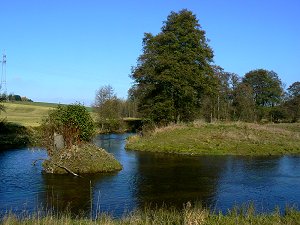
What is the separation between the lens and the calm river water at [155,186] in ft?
69.1

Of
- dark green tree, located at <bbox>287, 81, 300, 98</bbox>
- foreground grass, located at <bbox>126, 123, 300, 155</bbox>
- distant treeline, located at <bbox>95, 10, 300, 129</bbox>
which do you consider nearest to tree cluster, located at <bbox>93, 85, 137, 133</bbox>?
distant treeline, located at <bbox>95, 10, 300, 129</bbox>

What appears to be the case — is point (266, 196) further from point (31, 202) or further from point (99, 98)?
point (99, 98)

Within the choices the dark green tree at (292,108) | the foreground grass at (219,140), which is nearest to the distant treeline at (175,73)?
the foreground grass at (219,140)

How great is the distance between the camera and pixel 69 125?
3119 centimetres

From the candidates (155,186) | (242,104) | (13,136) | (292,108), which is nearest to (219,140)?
(155,186)

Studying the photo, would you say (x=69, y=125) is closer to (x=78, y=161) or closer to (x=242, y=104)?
(x=78, y=161)

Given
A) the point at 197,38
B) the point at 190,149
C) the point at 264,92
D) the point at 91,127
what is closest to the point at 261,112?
the point at 264,92

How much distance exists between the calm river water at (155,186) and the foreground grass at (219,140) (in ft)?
23.1

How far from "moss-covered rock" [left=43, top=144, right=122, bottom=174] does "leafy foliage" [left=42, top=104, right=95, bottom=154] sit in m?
0.62

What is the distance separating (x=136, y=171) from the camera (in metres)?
31.6

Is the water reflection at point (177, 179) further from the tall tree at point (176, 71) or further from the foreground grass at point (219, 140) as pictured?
the tall tree at point (176, 71)

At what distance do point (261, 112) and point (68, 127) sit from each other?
80742mm

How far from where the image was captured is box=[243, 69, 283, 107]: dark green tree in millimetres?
108375

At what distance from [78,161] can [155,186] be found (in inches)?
290
